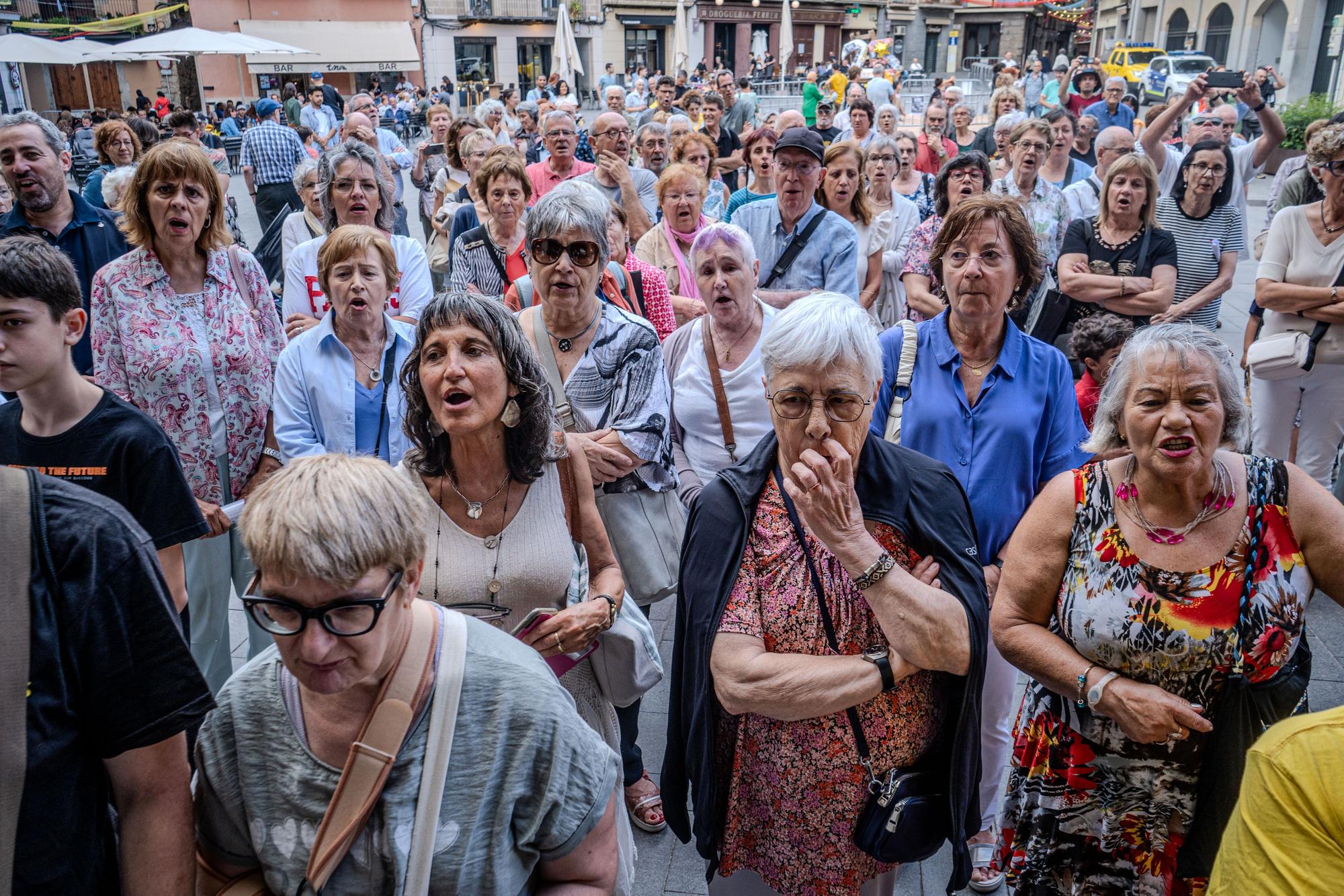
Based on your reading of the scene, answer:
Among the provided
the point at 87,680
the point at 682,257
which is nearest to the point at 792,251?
the point at 682,257

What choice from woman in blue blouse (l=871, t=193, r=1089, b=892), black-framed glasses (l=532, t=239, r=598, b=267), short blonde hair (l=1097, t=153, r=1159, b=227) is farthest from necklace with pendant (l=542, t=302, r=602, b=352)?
short blonde hair (l=1097, t=153, r=1159, b=227)

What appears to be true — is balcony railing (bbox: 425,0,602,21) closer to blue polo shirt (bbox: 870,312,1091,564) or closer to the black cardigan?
blue polo shirt (bbox: 870,312,1091,564)

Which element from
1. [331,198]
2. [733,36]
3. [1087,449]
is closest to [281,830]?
[1087,449]

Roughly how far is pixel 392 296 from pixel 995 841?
10.9 ft

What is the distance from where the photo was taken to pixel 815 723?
2178mm

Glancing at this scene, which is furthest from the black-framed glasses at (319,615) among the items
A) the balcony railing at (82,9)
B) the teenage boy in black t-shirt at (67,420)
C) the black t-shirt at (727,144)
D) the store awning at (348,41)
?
the balcony railing at (82,9)

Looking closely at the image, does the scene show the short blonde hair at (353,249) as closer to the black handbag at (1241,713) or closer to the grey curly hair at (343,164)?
the grey curly hair at (343,164)

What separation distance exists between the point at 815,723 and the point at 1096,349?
107 inches

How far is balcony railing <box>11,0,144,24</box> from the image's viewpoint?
124 feet

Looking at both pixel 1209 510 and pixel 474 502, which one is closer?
pixel 1209 510

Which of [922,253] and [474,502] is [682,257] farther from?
[474,502]

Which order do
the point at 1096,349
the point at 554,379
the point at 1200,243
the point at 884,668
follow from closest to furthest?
the point at 884,668, the point at 554,379, the point at 1096,349, the point at 1200,243

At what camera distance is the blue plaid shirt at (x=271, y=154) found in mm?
9250

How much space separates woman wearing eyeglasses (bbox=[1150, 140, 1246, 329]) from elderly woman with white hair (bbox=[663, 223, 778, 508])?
2.84 m
